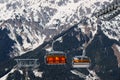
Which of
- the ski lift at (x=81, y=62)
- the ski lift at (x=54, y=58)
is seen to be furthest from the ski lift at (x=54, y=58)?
the ski lift at (x=81, y=62)

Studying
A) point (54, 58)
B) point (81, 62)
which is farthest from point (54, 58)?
point (81, 62)

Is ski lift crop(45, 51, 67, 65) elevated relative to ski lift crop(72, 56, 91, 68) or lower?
elevated

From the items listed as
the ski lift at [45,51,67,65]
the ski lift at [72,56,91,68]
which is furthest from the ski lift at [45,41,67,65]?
the ski lift at [72,56,91,68]

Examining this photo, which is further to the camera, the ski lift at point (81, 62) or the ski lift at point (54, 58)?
the ski lift at point (81, 62)

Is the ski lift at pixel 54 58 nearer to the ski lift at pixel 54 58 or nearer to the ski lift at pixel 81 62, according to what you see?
the ski lift at pixel 54 58

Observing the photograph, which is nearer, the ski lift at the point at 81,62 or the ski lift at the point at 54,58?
the ski lift at the point at 54,58

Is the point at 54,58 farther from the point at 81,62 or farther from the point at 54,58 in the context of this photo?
the point at 81,62

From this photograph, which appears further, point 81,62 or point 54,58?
point 81,62

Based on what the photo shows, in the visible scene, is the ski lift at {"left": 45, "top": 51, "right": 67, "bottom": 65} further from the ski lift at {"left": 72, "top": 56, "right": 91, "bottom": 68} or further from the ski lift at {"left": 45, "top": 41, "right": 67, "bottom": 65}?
the ski lift at {"left": 72, "top": 56, "right": 91, "bottom": 68}

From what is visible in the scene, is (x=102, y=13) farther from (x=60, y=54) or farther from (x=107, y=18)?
(x=60, y=54)

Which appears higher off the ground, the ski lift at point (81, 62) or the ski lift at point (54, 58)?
the ski lift at point (54, 58)

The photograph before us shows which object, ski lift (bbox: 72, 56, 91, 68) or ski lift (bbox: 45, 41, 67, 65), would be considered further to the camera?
ski lift (bbox: 72, 56, 91, 68)
